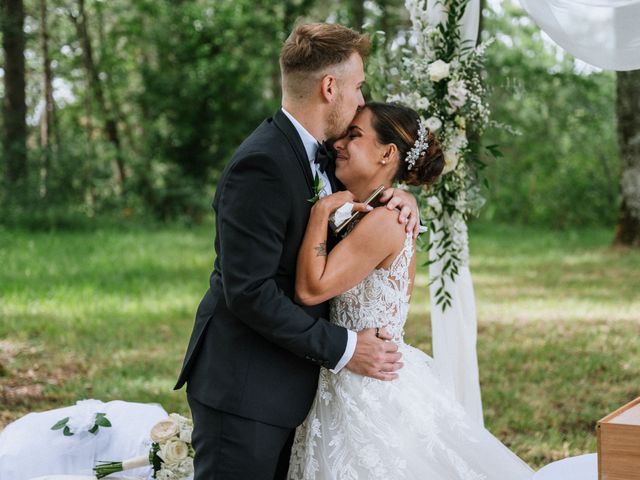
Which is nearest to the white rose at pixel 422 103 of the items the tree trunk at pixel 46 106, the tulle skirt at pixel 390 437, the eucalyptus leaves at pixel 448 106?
the eucalyptus leaves at pixel 448 106

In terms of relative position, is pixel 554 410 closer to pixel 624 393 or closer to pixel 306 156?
pixel 624 393

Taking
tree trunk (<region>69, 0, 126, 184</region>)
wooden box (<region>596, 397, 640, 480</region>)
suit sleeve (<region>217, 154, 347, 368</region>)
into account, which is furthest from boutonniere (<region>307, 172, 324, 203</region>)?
tree trunk (<region>69, 0, 126, 184</region>)

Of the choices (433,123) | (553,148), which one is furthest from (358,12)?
(433,123)

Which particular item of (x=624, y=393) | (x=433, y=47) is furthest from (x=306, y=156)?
(x=624, y=393)

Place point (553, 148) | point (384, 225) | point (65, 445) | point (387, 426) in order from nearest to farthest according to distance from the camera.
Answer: point (384, 225)
point (387, 426)
point (65, 445)
point (553, 148)

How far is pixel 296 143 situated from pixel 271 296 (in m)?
0.51

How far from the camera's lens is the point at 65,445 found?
13.1ft

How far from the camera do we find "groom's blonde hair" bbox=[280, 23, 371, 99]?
2.75 m

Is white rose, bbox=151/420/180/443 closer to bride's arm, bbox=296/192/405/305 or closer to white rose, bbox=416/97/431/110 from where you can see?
bride's arm, bbox=296/192/405/305

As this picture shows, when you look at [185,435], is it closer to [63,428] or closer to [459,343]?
[63,428]

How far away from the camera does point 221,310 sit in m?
2.79

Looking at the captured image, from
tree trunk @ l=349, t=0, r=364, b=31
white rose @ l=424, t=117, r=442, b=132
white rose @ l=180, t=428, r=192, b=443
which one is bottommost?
white rose @ l=180, t=428, r=192, b=443

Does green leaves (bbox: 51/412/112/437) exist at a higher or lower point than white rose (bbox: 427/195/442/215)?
lower

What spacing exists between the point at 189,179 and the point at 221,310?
13.1 meters
